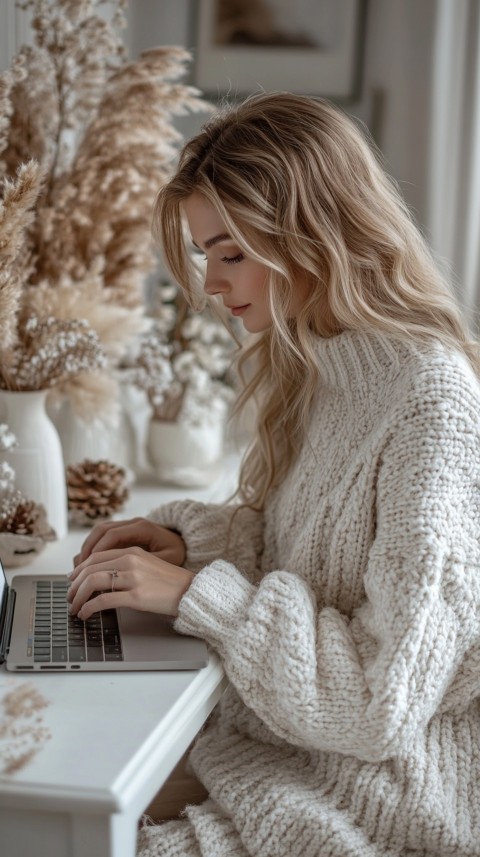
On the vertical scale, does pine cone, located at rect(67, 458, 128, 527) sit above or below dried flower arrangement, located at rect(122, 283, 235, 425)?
below

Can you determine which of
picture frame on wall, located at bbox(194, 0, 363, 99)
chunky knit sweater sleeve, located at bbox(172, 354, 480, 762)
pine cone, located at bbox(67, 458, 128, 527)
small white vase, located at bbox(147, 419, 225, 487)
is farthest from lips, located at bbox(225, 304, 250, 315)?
picture frame on wall, located at bbox(194, 0, 363, 99)

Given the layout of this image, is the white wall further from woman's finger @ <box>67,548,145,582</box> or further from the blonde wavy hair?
woman's finger @ <box>67,548,145,582</box>

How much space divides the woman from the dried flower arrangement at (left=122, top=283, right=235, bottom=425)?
545 millimetres

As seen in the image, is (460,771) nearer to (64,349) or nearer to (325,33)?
(64,349)

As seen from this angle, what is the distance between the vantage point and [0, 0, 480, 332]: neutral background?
221 cm

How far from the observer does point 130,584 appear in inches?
43.0

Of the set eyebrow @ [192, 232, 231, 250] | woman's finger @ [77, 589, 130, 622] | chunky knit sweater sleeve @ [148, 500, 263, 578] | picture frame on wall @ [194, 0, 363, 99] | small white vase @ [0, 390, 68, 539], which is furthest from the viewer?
picture frame on wall @ [194, 0, 363, 99]

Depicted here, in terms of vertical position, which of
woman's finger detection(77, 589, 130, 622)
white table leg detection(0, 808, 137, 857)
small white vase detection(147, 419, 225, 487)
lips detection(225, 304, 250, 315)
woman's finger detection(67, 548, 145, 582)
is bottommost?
small white vase detection(147, 419, 225, 487)

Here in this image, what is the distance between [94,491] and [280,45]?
1.44 meters

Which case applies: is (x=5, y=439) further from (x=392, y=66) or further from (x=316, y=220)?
(x=392, y=66)

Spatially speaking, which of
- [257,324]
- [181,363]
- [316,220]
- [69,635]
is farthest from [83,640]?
[181,363]

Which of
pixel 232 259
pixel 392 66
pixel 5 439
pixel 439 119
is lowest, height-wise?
pixel 5 439

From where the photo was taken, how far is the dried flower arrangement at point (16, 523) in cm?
136

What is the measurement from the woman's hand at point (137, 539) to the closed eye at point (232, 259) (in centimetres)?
→ 40
